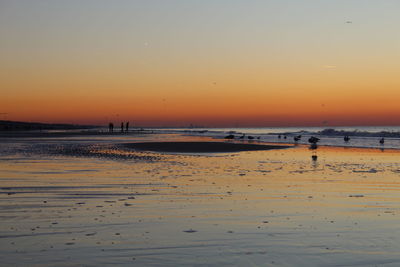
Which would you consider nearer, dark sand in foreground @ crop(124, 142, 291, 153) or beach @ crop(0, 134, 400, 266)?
beach @ crop(0, 134, 400, 266)

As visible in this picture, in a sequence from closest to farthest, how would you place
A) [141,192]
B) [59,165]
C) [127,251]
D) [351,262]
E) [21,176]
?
[351,262]
[127,251]
[141,192]
[21,176]
[59,165]

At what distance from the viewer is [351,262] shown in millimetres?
6641

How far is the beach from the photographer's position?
6.90 m

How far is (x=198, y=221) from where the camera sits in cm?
946

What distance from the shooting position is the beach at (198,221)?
22.6 feet

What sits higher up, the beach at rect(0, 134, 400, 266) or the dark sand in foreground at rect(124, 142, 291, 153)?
the dark sand in foreground at rect(124, 142, 291, 153)

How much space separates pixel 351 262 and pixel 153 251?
326cm

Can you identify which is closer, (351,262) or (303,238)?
(351,262)

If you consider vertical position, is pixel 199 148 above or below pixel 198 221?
above

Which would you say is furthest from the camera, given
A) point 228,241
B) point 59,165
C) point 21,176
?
point 59,165

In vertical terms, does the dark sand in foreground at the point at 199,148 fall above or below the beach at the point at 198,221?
above

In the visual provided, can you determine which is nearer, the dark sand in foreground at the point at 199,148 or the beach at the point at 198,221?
the beach at the point at 198,221

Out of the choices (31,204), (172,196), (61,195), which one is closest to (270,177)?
(172,196)

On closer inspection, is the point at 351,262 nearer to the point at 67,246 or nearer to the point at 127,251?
the point at 127,251
